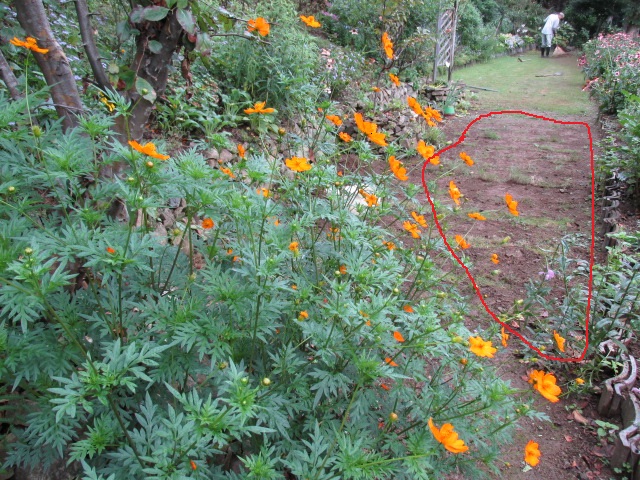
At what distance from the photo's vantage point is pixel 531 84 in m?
11.3

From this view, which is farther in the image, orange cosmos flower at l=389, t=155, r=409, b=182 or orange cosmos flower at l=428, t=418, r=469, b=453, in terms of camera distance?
orange cosmos flower at l=389, t=155, r=409, b=182

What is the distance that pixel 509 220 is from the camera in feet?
13.9

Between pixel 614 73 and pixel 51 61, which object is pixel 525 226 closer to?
pixel 51 61

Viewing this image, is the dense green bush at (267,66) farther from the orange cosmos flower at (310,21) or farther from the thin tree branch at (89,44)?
the thin tree branch at (89,44)

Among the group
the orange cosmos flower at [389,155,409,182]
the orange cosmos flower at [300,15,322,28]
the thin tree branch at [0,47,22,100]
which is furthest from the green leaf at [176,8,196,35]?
the orange cosmos flower at [389,155,409,182]

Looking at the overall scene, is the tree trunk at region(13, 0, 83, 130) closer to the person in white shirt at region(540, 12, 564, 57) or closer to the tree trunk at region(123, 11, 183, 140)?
the tree trunk at region(123, 11, 183, 140)

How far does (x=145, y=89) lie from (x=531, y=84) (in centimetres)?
1182

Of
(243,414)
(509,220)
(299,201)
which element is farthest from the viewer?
(509,220)

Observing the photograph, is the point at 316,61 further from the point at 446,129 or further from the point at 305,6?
the point at 446,129

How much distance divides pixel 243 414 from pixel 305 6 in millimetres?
7200

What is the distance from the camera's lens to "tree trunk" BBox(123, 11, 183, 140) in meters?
1.86

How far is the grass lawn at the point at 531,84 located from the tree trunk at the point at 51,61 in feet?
26.9

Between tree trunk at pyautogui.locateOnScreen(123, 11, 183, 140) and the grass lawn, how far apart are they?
782 cm

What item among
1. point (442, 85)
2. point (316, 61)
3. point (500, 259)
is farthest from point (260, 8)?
point (442, 85)
